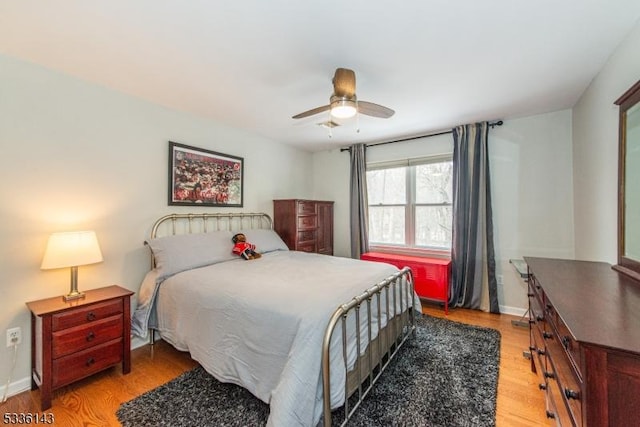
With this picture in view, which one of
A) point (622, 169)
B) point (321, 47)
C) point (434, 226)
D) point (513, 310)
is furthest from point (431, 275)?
point (321, 47)

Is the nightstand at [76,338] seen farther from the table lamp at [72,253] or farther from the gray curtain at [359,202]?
the gray curtain at [359,202]

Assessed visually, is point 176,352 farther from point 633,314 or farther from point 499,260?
point 499,260

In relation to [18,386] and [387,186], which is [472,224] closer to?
[387,186]

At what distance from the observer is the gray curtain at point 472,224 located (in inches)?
135

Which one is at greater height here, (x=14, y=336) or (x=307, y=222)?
(x=307, y=222)

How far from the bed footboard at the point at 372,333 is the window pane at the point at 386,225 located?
1642 millimetres

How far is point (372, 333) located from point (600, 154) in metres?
2.37

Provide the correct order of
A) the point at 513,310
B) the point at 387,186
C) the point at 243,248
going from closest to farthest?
the point at 243,248, the point at 513,310, the point at 387,186

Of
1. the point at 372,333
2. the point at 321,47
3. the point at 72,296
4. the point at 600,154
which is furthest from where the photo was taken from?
the point at 600,154

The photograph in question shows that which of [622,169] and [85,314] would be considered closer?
[622,169]

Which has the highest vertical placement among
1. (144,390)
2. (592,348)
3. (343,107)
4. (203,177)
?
(343,107)

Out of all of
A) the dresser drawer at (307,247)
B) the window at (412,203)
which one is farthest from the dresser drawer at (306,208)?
the window at (412,203)

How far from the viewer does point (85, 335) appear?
2.02 meters

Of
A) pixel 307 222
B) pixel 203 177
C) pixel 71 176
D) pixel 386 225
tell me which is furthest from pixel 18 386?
pixel 386 225
